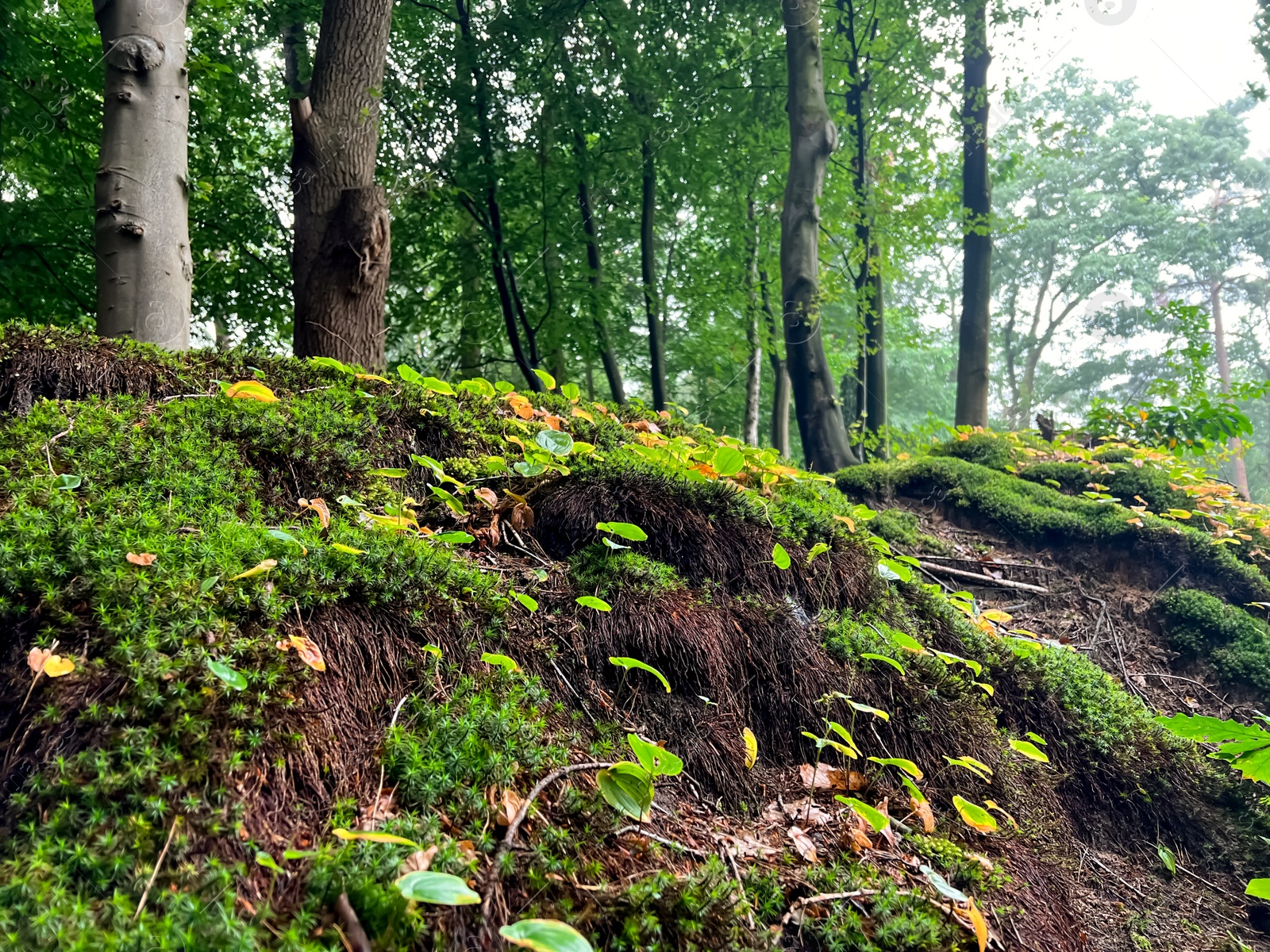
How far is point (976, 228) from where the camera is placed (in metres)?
8.84

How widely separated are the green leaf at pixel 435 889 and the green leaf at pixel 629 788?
24.1 inches

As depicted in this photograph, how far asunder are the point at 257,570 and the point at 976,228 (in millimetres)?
9652

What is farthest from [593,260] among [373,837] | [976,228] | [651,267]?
[373,837]

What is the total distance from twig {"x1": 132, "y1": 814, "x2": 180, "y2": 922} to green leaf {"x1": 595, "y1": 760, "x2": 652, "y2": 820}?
89 cm

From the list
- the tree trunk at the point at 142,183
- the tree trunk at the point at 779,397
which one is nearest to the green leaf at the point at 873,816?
the tree trunk at the point at 142,183

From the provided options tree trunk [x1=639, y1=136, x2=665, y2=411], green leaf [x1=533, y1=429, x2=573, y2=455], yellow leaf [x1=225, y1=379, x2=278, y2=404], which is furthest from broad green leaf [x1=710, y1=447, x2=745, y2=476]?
tree trunk [x1=639, y1=136, x2=665, y2=411]

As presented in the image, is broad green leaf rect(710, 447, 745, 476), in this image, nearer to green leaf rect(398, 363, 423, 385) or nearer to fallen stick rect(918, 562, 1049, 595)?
green leaf rect(398, 363, 423, 385)

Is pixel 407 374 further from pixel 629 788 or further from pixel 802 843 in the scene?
pixel 802 843

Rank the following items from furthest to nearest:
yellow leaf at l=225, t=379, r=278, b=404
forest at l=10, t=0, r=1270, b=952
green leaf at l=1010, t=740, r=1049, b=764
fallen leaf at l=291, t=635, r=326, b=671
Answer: yellow leaf at l=225, t=379, r=278, b=404 < green leaf at l=1010, t=740, r=1049, b=764 < fallen leaf at l=291, t=635, r=326, b=671 < forest at l=10, t=0, r=1270, b=952

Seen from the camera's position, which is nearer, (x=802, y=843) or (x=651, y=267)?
(x=802, y=843)

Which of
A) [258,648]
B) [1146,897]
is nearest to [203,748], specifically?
[258,648]

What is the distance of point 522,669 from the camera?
209cm

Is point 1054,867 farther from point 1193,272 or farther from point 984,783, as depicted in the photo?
point 1193,272

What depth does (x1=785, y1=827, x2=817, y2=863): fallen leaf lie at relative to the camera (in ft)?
6.25
